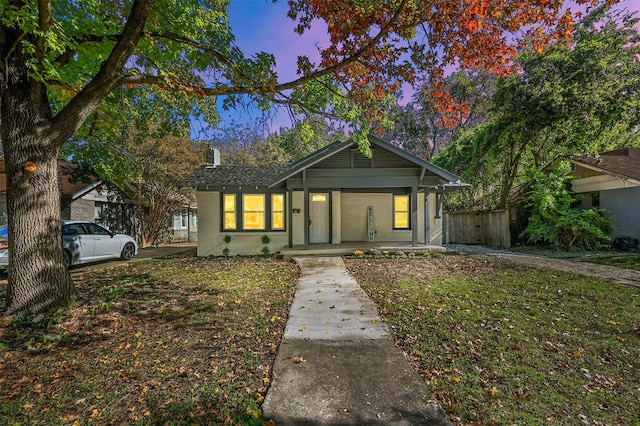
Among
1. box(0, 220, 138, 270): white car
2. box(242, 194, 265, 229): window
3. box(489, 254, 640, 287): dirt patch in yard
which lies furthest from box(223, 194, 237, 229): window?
box(489, 254, 640, 287): dirt patch in yard

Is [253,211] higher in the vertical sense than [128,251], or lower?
higher

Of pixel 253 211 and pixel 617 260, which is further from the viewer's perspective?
pixel 253 211

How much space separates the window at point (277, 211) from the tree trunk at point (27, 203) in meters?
8.15

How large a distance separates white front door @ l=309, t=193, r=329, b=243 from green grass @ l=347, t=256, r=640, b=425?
6.13 meters

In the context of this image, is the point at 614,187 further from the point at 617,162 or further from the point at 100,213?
the point at 100,213

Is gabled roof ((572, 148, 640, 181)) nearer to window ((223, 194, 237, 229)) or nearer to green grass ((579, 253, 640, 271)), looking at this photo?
green grass ((579, 253, 640, 271))

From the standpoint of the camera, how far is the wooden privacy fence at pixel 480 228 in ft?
46.4

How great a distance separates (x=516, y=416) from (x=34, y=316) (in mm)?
6256

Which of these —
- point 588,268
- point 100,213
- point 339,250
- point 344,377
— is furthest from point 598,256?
point 100,213

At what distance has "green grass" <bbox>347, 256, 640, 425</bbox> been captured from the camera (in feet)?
8.63

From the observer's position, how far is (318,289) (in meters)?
6.56

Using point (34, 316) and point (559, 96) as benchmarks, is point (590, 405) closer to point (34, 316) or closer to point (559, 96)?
point (34, 316)

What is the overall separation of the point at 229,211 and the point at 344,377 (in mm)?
10346

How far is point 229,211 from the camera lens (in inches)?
487
